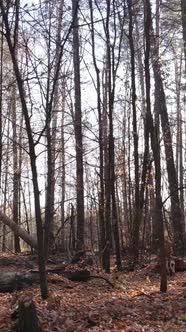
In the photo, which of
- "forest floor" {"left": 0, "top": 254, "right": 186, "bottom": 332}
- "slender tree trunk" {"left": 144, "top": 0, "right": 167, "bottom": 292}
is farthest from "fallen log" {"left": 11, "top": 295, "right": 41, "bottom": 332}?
"slender tree trunk" {"left": 144, "top": 0, "right": 167, "bottom": 292}

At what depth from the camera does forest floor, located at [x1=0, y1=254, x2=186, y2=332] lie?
19.8 feet

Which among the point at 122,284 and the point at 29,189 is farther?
the point at 29,189

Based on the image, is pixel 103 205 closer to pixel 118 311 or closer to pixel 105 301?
pixel 105 301

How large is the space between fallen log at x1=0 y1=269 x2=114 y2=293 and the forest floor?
21 centimetres

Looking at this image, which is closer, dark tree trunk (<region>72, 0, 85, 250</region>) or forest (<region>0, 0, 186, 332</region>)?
forest (<region>0, 0, 186, 332</region>)

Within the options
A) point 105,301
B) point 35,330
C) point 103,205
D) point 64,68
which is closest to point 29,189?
point 64,68

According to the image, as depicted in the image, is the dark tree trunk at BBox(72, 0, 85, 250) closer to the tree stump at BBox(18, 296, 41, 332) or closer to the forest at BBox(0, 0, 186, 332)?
the forest at BBox(0, 0, 186, 332)

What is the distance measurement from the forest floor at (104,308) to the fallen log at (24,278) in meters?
0.21

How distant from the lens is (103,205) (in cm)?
1193

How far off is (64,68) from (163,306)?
32.2 ft

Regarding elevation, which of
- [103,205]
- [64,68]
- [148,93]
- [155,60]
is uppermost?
[64,68]

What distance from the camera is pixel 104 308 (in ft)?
22.4

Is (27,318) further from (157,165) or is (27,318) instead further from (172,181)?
(172,181)

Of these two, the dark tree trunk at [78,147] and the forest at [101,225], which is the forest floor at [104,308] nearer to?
the forest at [101,225]
